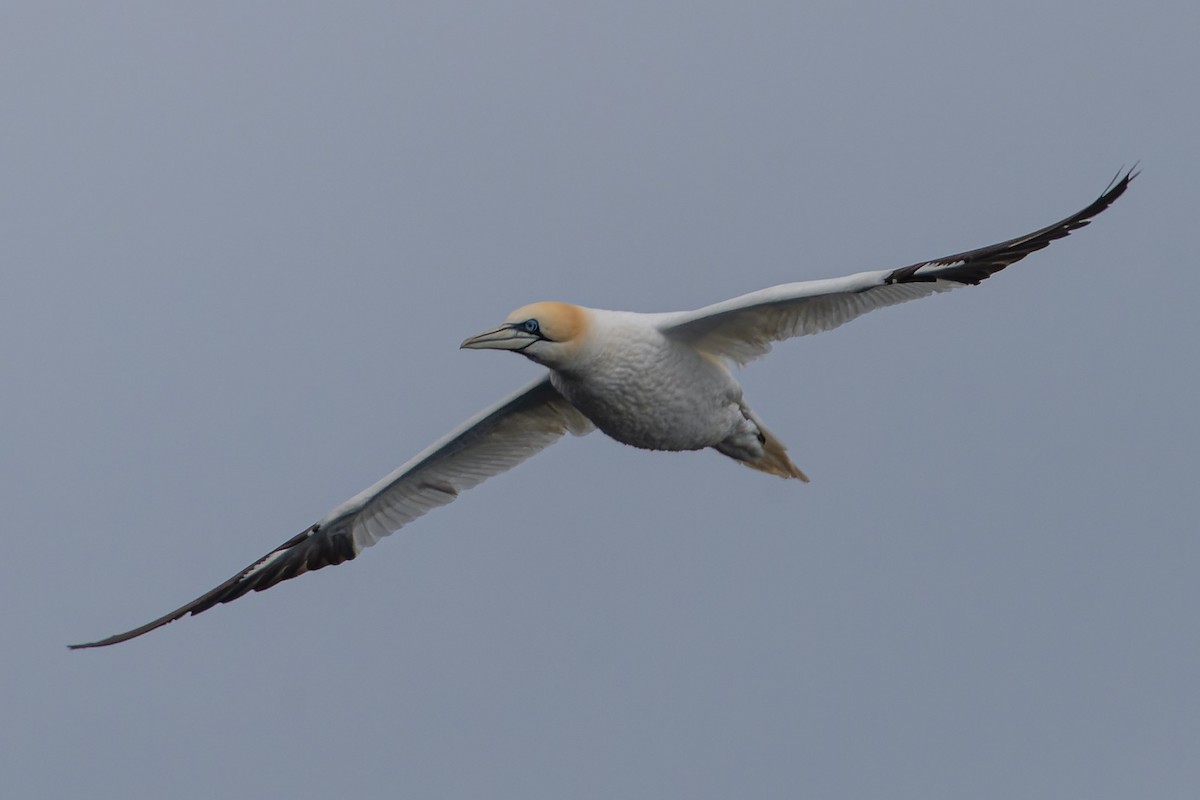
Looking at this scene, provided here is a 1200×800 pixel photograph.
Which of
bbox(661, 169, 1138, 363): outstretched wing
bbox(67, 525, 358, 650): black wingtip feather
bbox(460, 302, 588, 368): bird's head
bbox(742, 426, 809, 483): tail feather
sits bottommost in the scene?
bbox(742, 426, 809, 483): tail feather

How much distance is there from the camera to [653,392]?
41.7 ft

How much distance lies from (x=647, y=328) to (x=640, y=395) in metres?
0.49

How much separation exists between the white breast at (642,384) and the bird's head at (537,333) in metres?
0.17

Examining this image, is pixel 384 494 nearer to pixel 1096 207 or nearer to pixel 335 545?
pixel 335 545

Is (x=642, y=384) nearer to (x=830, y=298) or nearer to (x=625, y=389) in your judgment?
(x=625, y=389)

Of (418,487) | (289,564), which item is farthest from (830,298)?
(289,564)

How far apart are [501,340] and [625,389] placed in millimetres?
980

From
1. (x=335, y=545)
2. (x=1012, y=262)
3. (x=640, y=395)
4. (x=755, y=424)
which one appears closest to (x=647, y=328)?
(x=640, y=395)

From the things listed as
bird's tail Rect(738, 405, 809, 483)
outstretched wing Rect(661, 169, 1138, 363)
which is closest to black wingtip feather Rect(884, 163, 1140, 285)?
outstretched wing Rect(661, 169, 1138, 363)

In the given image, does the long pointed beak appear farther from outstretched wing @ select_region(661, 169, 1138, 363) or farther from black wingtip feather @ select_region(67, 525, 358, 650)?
black wingtip feather @ select_region(67, 525, 358, 650)

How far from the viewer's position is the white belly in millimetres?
12562

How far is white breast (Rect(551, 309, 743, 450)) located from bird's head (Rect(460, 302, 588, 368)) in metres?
0.17

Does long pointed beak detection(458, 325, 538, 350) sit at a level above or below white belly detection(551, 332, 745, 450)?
above

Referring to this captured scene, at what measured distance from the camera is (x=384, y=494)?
14359 mm
